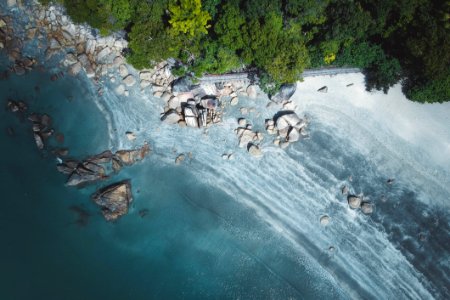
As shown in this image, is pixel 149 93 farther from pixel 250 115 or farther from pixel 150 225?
pixel 150 225

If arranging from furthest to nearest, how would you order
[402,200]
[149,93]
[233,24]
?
[149,93], [402,200], [233,24]

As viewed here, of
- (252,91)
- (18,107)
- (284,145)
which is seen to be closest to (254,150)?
(284,145)

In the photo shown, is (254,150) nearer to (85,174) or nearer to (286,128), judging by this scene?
(286,128)

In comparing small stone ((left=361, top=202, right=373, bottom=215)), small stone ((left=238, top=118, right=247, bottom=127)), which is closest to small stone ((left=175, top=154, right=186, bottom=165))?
small stone ((left=238, top=118, right=247, bottom=127))

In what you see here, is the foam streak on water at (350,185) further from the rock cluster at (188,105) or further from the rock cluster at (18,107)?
the rock cluster at (18,107)

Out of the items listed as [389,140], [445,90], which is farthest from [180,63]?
[445,90]
